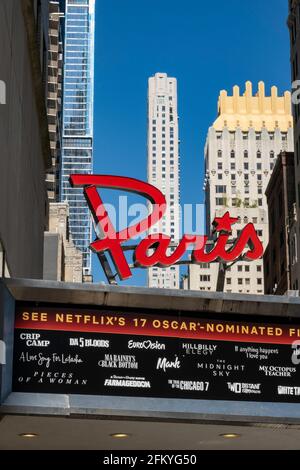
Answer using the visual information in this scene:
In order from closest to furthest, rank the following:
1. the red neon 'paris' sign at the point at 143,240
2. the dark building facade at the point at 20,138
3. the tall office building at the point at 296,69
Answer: the dark building facade at the point at 20,138, the red neon 'paris' sign at the point at 143,240, the tall office building at the point at 296,69

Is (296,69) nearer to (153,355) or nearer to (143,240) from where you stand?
(143,240)

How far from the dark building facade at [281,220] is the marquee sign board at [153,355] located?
99.4 meters

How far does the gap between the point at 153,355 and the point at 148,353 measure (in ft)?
0.31

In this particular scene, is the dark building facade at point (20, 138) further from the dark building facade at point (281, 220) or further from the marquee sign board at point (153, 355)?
the dark building facade at point (281, 220)

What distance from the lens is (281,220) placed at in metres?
125

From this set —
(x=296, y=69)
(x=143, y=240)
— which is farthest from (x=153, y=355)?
(x=296, y=69)

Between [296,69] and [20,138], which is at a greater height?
[296,69]

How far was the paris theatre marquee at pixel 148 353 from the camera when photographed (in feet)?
48.5

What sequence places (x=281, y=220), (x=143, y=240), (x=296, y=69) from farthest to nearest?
1. (x=281, y=220)
2. (x=296, y=69)
3. (x=143, y=240)

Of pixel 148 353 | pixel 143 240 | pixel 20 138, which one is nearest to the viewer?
pixel 148 353

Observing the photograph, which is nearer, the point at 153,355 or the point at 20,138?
the point at 153,355

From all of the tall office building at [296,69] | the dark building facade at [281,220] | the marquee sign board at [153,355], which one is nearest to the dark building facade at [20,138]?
the marquee sign board at [153,355]
